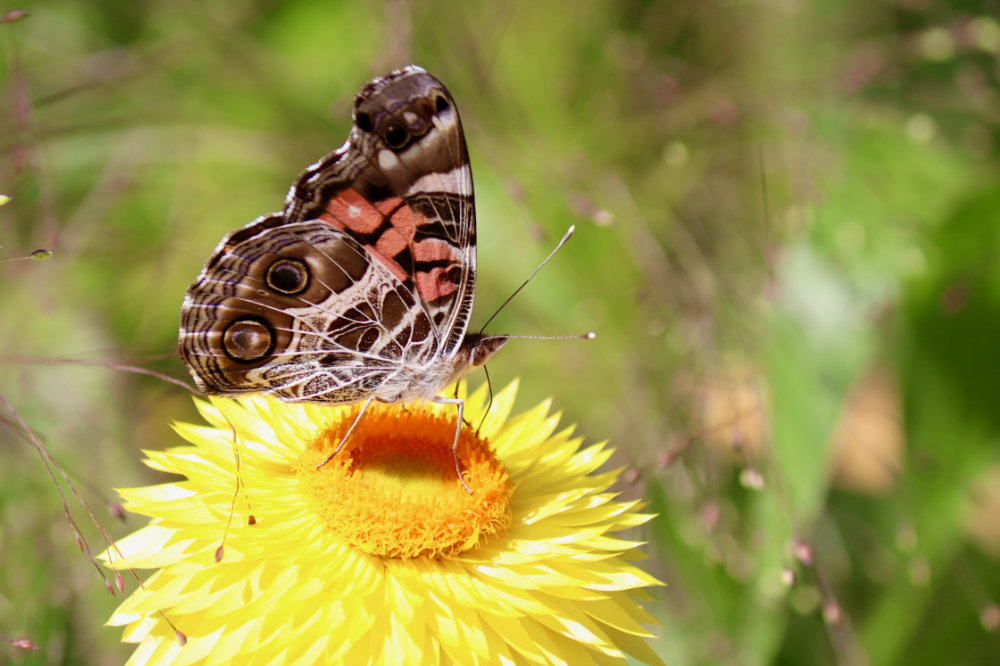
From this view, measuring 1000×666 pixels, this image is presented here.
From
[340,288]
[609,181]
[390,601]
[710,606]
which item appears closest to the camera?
[390,601]

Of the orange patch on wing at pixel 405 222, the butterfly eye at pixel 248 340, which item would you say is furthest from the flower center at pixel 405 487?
the orange patch on wing at pixel 405 222

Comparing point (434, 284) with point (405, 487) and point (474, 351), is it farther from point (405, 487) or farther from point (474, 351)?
point (405, 487)

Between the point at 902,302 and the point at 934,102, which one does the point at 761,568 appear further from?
the point at 934,102

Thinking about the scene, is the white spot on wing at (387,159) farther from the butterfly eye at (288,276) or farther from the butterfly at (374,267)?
the butterfly eye at (288,276)

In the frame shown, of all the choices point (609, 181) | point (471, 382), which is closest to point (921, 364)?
point (609, 181)

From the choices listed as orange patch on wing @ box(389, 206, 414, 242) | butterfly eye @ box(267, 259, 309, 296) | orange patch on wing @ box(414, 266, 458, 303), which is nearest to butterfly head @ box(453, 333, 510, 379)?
orange patch on wing @ box(414, 266, 458, 303)

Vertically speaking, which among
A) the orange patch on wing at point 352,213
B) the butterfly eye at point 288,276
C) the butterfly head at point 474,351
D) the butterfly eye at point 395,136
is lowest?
the butterfly head at point 474,351

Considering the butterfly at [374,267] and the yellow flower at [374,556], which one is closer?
the yellow flower at [374,556]
